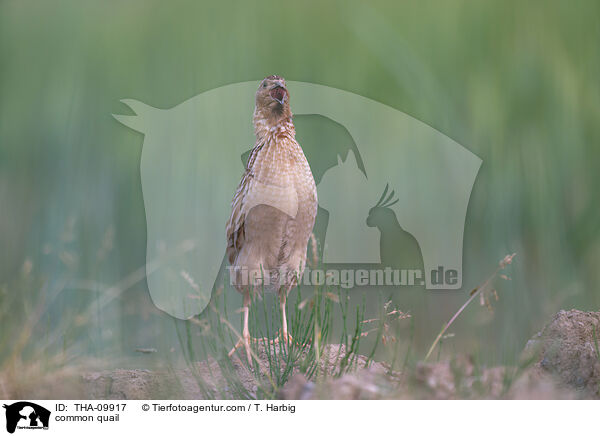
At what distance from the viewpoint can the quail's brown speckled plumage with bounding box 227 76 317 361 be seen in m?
2.51

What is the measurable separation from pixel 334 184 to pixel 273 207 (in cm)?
47

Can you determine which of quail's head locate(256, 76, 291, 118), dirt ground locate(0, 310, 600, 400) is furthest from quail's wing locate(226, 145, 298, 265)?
dirt ground locate(0, 310, 600, 400)

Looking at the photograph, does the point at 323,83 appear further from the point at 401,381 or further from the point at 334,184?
the point at 401,381

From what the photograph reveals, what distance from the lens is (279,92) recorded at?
2.55 metres

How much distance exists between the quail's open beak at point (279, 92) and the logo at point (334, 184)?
0.30m

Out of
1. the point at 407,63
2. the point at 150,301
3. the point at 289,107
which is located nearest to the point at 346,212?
the point at 289,107

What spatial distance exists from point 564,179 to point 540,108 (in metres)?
0.40

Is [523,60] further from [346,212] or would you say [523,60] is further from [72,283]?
Result: [72,283]
